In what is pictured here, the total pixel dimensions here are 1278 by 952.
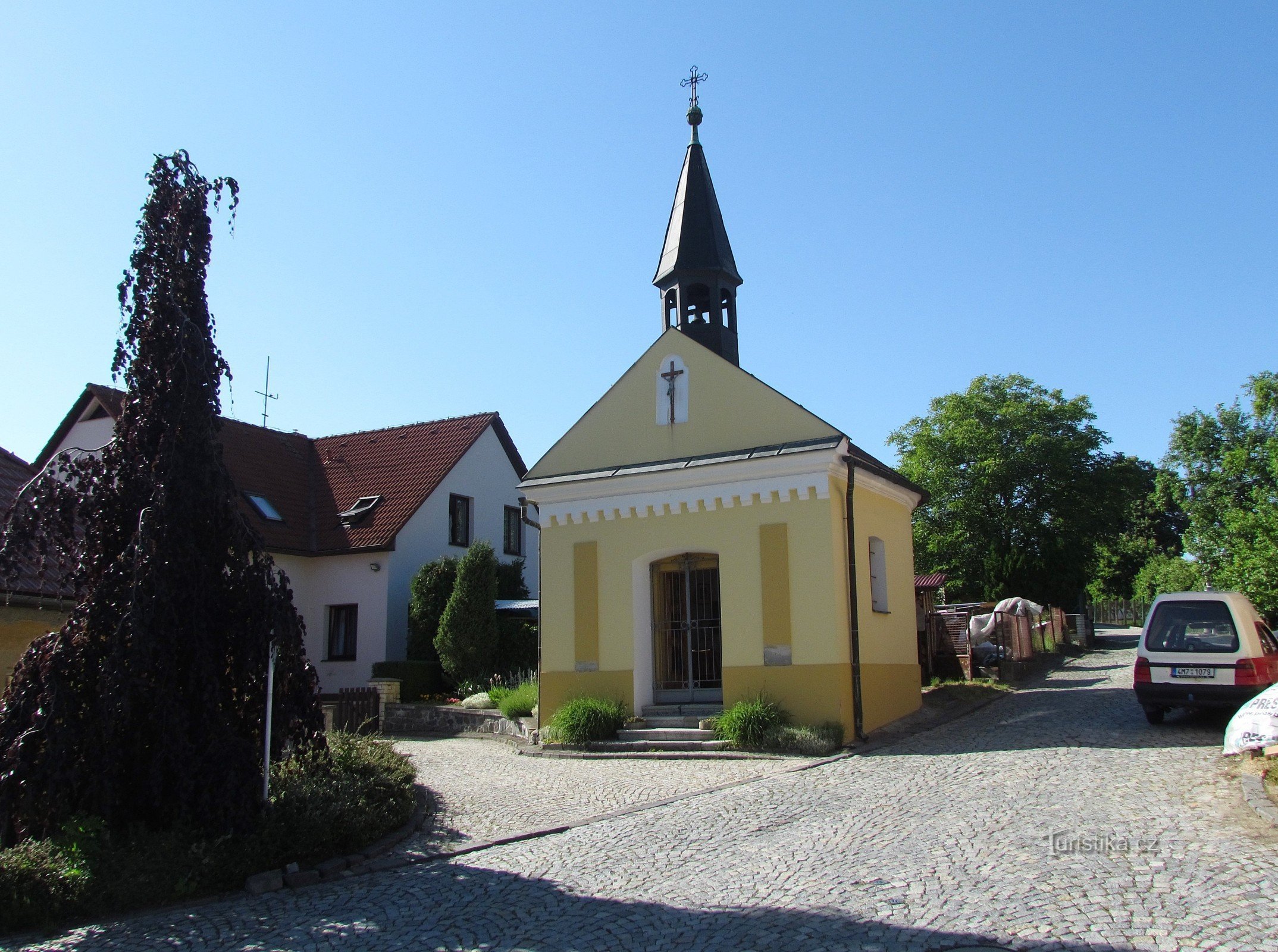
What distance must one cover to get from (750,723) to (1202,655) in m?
6.04

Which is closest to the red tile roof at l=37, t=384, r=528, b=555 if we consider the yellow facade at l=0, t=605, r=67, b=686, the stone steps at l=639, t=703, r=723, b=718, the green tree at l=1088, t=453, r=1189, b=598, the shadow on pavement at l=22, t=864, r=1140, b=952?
the stone steps at l=639, t=703, r=723, b=718

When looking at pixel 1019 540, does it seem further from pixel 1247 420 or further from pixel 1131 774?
pixel 1131 774

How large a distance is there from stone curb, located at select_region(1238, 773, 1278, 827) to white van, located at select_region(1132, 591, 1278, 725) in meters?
3.41

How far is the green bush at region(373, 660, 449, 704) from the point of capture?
73.4ft

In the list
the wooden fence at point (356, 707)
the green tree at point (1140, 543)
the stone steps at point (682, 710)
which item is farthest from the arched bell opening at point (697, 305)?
the green tree at point (1140, 543)

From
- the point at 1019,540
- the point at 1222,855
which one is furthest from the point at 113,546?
the point at 1019,540

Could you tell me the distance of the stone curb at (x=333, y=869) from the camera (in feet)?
26.1

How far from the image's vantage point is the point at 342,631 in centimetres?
2502

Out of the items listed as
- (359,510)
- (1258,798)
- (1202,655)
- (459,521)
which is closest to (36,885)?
(1258,798)

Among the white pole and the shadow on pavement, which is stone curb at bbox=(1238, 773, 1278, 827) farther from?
the white pole

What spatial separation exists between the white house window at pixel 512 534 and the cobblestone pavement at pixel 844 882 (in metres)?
18.1

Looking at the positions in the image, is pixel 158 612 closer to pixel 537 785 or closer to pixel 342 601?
pixel 537 785

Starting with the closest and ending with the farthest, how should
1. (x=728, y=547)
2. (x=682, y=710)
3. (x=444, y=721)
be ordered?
(x=728, y=547), (x=682, y=710), (x=444, y=721)

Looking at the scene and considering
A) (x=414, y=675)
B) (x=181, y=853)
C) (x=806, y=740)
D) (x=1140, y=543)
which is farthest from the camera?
(x=1140, y=543)
